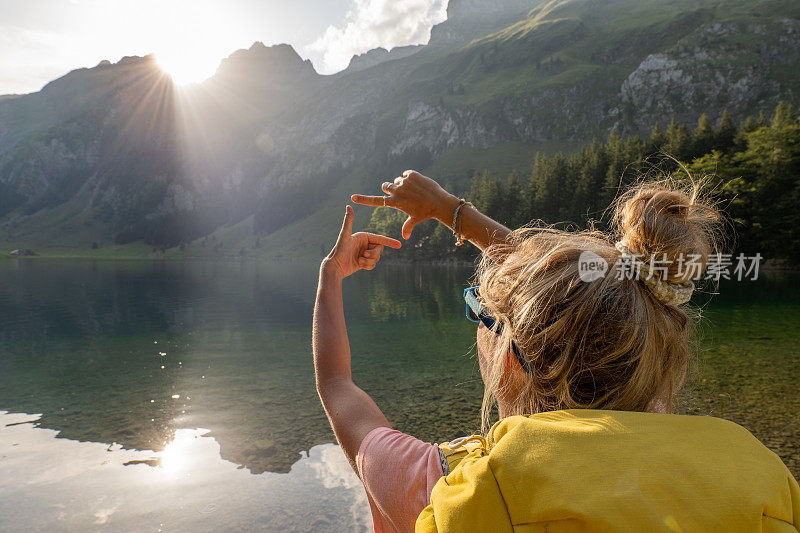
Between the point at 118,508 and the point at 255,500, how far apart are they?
6.35 ft


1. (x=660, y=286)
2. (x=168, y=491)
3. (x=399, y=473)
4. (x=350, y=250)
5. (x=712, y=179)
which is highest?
(x=712, y=179)

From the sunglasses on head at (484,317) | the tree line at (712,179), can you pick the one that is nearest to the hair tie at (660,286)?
the sunglasses on head at (484,317)

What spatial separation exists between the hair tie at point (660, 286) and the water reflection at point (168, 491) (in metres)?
5.59

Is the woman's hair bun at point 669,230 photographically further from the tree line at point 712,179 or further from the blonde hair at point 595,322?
the tree line at point 712,179

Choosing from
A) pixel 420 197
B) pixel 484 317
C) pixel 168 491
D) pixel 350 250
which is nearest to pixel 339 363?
pixel 350 250

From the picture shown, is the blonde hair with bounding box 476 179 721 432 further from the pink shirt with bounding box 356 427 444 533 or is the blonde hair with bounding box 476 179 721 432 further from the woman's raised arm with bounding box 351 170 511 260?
the woman's raised arm with bounding box 351 170 511 260

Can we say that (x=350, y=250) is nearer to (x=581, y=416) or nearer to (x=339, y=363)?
(x=339, y=363)

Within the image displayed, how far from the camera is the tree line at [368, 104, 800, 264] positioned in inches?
1881

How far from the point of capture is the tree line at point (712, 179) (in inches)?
1881

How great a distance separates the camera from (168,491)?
6820 millimetres

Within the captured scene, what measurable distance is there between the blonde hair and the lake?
17.5 feet

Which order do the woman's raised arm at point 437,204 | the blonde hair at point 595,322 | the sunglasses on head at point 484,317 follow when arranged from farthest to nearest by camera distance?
the woman's raised arm at point 437,204 → the sunglasses on head at point 484,317 → the blonde hair at point 595,322

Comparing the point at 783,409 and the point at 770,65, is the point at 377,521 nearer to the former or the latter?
the point at 783,409

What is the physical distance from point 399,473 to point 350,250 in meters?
1.23
